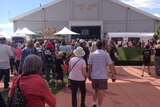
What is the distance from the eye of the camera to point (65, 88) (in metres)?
13.4

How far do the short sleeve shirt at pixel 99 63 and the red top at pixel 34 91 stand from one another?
442 cm

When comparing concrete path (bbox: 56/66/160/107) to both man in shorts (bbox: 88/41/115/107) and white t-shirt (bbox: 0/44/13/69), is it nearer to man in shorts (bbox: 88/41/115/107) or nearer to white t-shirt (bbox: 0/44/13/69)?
man in shorts (bbox: 88/41/115/107)

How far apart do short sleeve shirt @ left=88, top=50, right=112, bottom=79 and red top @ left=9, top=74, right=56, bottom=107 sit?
4.42 m

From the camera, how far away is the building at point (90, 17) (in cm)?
4666

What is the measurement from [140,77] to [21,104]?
1283 centimetres

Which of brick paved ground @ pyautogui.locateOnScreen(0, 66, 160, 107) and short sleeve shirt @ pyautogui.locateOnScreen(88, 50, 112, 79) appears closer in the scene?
short sleeve shirt @ pyautogui.locateOnScreen(88, 50, 112, 79)

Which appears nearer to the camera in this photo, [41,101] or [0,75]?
[41,101]

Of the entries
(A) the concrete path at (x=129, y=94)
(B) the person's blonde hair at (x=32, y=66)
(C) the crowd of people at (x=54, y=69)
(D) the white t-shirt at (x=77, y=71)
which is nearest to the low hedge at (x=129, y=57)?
(C) the crowd of people at (x=54, y=69)

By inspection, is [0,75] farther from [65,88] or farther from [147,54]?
[147,54]

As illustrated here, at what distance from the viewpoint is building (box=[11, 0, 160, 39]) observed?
46.7 m

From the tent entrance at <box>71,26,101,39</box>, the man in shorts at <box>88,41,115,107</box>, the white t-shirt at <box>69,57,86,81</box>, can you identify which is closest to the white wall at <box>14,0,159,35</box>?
the tent entrance at <box>71,26,101,39</box>

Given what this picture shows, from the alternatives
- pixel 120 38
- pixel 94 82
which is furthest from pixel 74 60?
pixel 120 38

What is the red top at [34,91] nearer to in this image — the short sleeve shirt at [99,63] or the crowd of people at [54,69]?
the crowd of people at [54,69]

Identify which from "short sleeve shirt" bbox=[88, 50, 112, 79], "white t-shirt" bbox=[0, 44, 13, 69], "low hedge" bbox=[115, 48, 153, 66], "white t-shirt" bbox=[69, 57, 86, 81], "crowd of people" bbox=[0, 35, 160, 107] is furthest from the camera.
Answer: "low hedge" bbox=[115, 48, 153, 66]
